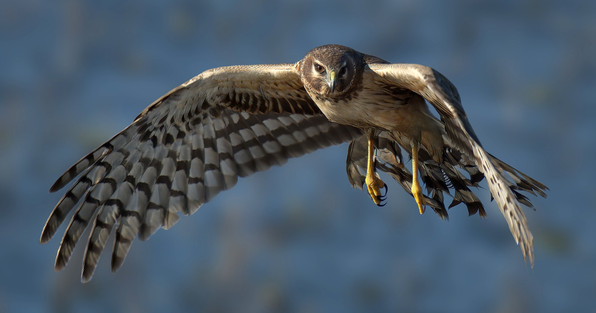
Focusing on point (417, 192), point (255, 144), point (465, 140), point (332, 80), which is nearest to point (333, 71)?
point (332, 80)

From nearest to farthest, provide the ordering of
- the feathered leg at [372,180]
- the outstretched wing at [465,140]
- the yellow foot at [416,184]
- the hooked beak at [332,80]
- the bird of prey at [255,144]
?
the outstretched wing at [465,140] < the hooked beak at [332,80] < the bird of prey at [255,144] < the yellow foot at [416,184] < the feathered leg at [372,180]

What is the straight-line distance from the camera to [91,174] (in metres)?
5.48

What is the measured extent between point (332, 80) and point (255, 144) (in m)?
1.63

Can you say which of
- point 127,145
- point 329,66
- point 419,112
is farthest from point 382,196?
point 127,145

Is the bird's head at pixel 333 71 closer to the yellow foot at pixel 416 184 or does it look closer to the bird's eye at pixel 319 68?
the bird's eye at pixel 319 68

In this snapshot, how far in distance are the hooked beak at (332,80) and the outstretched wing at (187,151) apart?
612mm

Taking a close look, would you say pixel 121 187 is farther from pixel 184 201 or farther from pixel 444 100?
pixel 444 100

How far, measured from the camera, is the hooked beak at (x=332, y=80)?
450cm

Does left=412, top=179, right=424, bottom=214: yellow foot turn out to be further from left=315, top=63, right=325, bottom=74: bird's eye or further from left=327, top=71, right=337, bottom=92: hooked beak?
left=315, top=63, right=325, bottom=74: bird's eye

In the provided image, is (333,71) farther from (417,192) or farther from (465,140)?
(417,192)

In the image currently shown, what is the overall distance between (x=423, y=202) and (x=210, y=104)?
81.6 inches

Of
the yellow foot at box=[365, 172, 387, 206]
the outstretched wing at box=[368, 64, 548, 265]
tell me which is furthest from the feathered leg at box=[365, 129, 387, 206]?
the outstretched wing at box=[368, 64, 548, 265]

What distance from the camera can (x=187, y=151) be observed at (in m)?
5.82

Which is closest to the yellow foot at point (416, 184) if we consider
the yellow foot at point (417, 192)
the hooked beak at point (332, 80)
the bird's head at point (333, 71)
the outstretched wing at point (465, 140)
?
the yellow foot at point (417, 192)
